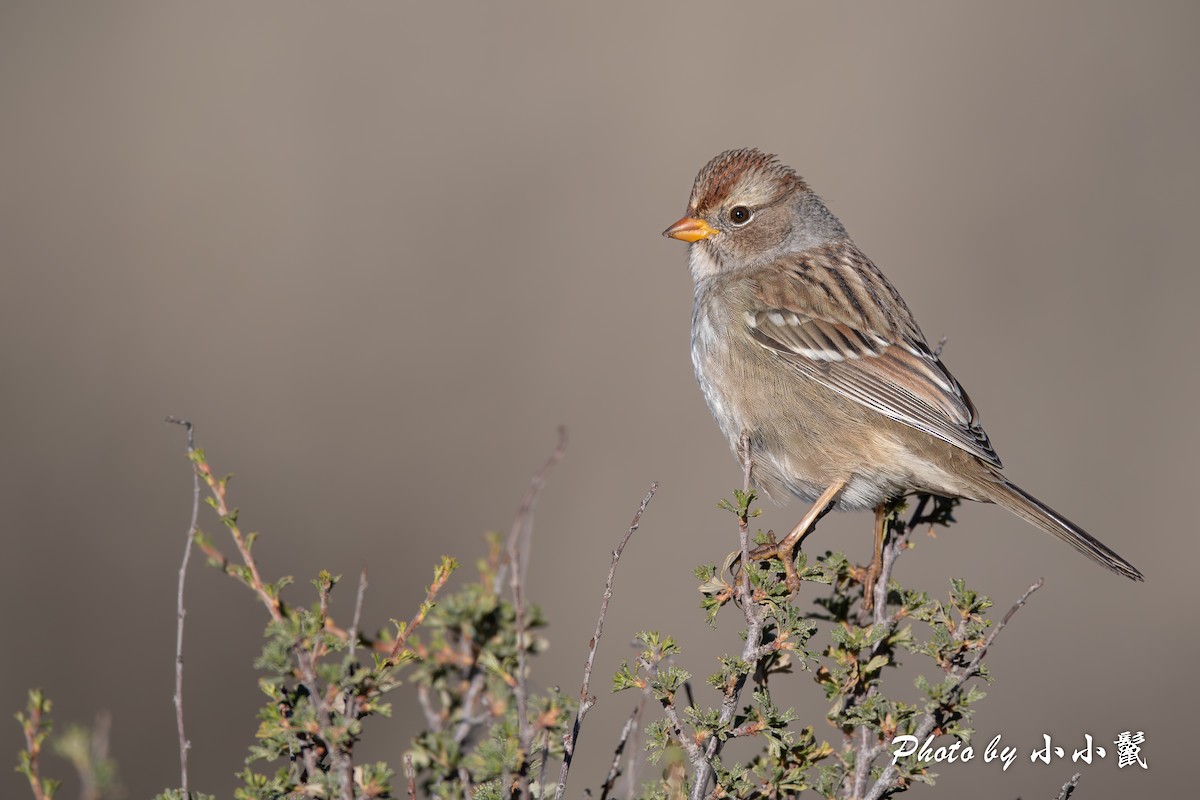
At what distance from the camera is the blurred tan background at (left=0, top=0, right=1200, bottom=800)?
8.17 metres

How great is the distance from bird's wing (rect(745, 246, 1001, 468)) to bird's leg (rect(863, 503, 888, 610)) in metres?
0.36

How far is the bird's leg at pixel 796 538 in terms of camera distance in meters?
3.59

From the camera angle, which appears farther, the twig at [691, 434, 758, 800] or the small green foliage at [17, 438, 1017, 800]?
the twig at [691, 434, 758, 800]

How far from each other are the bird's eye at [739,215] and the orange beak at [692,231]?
0.10 metres

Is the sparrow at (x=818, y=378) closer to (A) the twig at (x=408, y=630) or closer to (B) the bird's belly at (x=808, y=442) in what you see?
(B) the bird's belly at (x=808, y=442)

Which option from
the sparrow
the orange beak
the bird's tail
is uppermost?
the orange beak

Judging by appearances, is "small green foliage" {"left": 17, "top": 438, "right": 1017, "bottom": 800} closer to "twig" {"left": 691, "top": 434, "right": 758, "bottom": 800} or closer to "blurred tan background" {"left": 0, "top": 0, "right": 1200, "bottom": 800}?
"twig" {"left": 691, "top": 434, "right": 758, "bottom": 800}

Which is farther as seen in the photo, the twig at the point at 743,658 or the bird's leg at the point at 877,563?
the bird's leg at the point at 877,563

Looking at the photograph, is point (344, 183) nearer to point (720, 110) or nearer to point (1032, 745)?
point (720, 110)

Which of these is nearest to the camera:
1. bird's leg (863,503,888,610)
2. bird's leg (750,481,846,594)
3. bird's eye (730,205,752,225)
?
bird's leg (750,481,846,594)

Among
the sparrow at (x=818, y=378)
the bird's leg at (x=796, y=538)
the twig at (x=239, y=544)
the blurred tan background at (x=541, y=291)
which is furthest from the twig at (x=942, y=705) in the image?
the blurred tan background at (x=541, y=291)

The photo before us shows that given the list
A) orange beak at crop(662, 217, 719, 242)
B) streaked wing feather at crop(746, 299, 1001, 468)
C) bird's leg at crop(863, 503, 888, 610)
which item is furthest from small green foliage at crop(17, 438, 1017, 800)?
orange beak at crop(662, 217, 719, 242)

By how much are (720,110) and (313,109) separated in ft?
12.1

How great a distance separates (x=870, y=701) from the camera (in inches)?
119
